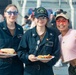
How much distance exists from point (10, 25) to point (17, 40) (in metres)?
0.27

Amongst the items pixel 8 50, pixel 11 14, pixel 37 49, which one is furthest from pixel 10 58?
pixel 11 14

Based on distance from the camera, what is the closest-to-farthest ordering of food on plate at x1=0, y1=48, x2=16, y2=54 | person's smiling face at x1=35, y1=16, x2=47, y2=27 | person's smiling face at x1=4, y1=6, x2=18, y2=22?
person's smiling face at x1=35, y1=16, x2=47, y2=27 < food on plate at x1=0, y1=48, x2=16, y2=54 < person's smiling face at x1=4, y1=6, x2=18, y2=22

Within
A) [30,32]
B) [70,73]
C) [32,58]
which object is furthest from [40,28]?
[70,73]

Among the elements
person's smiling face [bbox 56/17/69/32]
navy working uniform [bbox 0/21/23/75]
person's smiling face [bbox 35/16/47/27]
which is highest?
person's smiling face [bbox 35/16/47/27]

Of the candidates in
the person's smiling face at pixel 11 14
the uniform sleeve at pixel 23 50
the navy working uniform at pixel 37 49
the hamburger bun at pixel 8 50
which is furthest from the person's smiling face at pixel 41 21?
the hamburger bun at pixel 8 50

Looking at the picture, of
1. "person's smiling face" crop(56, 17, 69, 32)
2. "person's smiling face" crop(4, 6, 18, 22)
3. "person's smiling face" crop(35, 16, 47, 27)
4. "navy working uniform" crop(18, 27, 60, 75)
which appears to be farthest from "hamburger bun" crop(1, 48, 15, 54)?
"person's smiling face" crop(56, 17, 69, 32)

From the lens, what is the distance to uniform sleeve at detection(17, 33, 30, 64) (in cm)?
480

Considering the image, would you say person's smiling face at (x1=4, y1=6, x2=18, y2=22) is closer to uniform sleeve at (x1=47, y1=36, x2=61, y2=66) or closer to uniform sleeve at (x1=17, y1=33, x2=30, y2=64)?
uniform sleeve at (x1=17, y1=33, x2=30, y2=64)

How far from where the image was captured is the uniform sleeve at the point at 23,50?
15.7 feet

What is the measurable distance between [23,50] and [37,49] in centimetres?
22

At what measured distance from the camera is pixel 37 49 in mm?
4785

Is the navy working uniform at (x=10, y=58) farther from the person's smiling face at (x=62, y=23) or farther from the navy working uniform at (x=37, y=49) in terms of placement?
the person's smiling face at (x=62, y=23)

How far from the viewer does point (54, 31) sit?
5.02 metres

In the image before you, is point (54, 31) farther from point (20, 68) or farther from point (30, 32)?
point (20, 68)
